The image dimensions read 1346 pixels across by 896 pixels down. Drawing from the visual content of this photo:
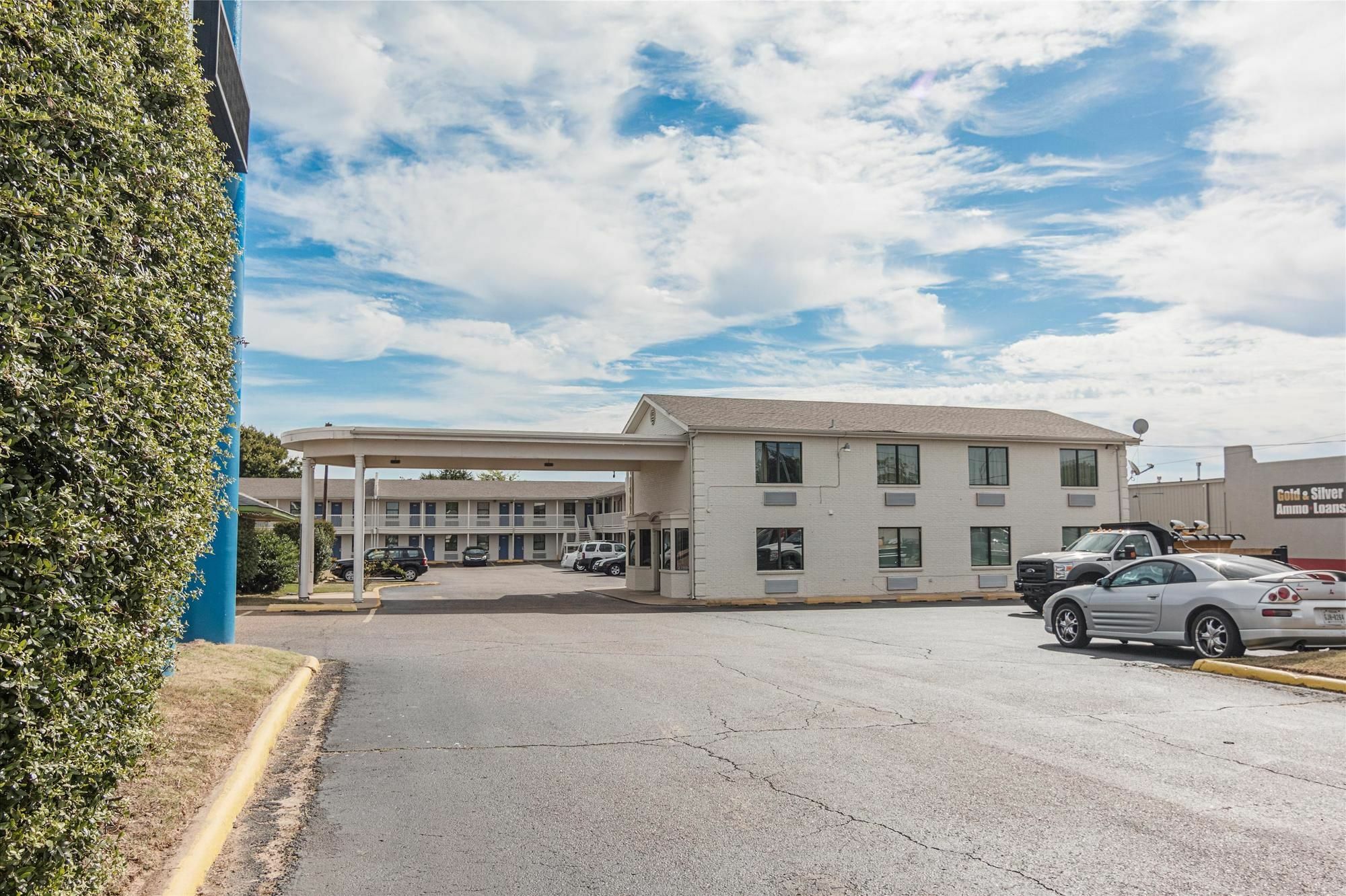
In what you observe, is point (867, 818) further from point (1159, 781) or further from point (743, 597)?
point (743, 597)

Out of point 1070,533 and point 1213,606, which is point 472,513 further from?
point 1213,606

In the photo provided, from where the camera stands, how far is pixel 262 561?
30703 mm

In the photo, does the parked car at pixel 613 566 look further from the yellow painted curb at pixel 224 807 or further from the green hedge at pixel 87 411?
the green hedge at pixel 87 411

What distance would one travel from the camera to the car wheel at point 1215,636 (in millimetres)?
13102

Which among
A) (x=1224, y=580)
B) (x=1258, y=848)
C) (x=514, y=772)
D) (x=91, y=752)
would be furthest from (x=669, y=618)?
(x=91, y=752)

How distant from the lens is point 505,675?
41.0 ft

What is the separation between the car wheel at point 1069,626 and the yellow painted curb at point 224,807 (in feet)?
38.1

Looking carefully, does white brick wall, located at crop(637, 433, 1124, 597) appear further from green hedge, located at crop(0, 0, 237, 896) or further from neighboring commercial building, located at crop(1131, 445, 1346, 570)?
green hedge, located at crop(0, 0, 237, 896)

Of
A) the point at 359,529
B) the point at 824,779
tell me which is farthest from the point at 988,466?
the point at 824,779

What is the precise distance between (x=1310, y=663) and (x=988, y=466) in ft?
68.9

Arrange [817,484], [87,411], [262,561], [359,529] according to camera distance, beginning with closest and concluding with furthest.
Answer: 1. [87,411]
2. [359,529]
3. [817,484]
4. [262,561]

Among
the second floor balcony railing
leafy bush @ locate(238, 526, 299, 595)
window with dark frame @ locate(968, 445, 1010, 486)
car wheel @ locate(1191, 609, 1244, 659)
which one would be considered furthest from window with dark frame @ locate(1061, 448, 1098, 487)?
the second floor balcony railing

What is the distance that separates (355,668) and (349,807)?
7302 millimetres

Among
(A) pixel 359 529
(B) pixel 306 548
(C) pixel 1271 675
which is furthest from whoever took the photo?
(B) pixel 306 548
